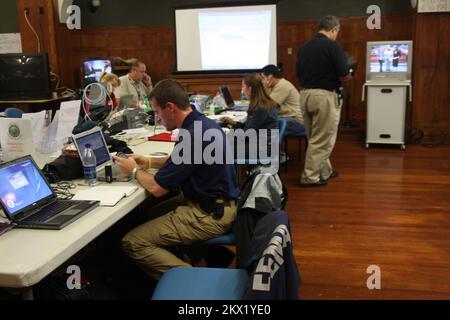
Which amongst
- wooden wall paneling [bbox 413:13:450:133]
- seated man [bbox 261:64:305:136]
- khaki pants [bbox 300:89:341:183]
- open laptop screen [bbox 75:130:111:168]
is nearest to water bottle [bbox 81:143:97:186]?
open laptop screen [bbox 75:130:111:168]

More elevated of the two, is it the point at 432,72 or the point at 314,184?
the point at 432,72

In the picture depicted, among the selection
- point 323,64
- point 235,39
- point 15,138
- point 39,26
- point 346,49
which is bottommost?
point 15,138

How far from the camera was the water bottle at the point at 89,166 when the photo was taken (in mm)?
2410

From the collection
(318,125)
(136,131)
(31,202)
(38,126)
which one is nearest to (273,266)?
(31,202)

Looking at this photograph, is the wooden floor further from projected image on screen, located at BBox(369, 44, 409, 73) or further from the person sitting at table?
projected image on screen, located at BBox(369, 44, 409, 73)

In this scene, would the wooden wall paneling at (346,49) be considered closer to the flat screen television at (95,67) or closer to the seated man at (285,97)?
the flat screen television at (95,67)

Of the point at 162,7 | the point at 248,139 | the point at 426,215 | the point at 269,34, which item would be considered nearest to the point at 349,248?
the point at 426,215

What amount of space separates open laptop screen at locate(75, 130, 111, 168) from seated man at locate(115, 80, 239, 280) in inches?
6.9

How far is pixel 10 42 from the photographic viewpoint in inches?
331

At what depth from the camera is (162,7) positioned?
8539mm

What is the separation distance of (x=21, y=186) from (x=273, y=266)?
1123mm

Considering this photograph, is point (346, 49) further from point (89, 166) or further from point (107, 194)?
point (107, 194)

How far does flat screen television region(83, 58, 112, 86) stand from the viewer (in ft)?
26.8
